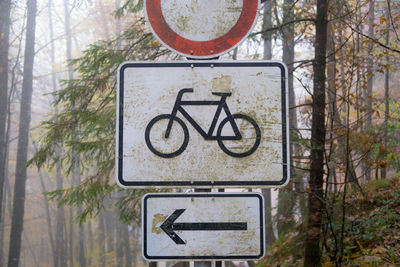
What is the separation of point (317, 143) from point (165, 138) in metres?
3.17

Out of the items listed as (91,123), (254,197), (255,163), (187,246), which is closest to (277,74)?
(255,163)

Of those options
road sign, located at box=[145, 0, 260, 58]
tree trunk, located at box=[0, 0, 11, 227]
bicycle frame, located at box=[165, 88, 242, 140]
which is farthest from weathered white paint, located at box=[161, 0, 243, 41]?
tree trunk, located at box=[0, 0, 11, 227]

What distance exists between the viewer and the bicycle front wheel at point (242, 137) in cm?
180

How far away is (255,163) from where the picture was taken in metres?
1.79

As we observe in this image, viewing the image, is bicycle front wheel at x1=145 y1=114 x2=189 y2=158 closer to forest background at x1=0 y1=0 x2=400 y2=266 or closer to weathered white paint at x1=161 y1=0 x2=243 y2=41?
weathered white paint at x1=161 y1=0 x2=243 y2=41

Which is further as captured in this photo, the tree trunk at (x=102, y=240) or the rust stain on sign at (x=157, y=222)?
the tree trunk at (x=102, y=240)

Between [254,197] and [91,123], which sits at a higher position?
[91,123]

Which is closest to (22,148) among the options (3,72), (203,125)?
(3,72)

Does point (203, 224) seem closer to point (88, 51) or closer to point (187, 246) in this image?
point (187, 246)

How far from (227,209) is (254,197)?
0.13 meters

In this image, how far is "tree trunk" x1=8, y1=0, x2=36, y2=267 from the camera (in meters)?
14.9

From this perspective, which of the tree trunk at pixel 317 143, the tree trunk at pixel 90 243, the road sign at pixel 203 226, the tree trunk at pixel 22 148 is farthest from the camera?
the tree trunk at pixel 90 243

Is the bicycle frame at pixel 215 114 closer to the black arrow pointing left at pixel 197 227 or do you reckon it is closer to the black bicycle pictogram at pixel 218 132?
the black bicycle pictogram at pixel 218 132

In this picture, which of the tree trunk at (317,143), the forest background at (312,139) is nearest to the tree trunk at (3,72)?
the forest background at (312,139)
